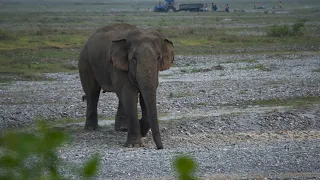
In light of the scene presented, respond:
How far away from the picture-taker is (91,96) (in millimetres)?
15445

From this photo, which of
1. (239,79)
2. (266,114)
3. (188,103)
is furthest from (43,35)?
(266,114)

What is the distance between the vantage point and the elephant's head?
12328 mm

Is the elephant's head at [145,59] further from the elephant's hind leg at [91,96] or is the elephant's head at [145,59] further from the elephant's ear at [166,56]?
the elephant's hind leg at [91,96]

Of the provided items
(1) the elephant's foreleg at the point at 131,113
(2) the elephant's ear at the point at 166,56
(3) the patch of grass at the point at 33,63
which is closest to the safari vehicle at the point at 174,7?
(3) the patch of grass at the point at 33,63

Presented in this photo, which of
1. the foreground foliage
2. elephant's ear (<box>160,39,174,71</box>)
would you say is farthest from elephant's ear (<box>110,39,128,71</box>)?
the foreground foliage

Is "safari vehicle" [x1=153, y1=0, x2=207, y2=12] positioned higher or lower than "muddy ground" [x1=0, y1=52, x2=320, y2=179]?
lower

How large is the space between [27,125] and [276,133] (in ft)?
17.7

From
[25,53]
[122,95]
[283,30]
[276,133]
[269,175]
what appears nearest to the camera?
[269,175]

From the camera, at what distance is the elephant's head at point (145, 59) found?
1233cm

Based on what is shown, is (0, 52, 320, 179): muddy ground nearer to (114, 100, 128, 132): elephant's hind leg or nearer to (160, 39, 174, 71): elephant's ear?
(114, 100, 128, 132): elephant's hind leg

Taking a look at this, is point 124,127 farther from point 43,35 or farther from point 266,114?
point 43,35

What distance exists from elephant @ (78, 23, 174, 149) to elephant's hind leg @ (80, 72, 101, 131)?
0.02 meters

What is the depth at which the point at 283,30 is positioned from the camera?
152 feet

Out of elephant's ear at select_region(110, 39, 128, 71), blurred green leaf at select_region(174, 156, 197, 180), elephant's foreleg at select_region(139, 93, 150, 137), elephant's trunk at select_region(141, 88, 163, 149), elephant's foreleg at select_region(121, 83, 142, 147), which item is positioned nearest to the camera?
blurred green leaf at select_region(174, 156, 197, 180)
